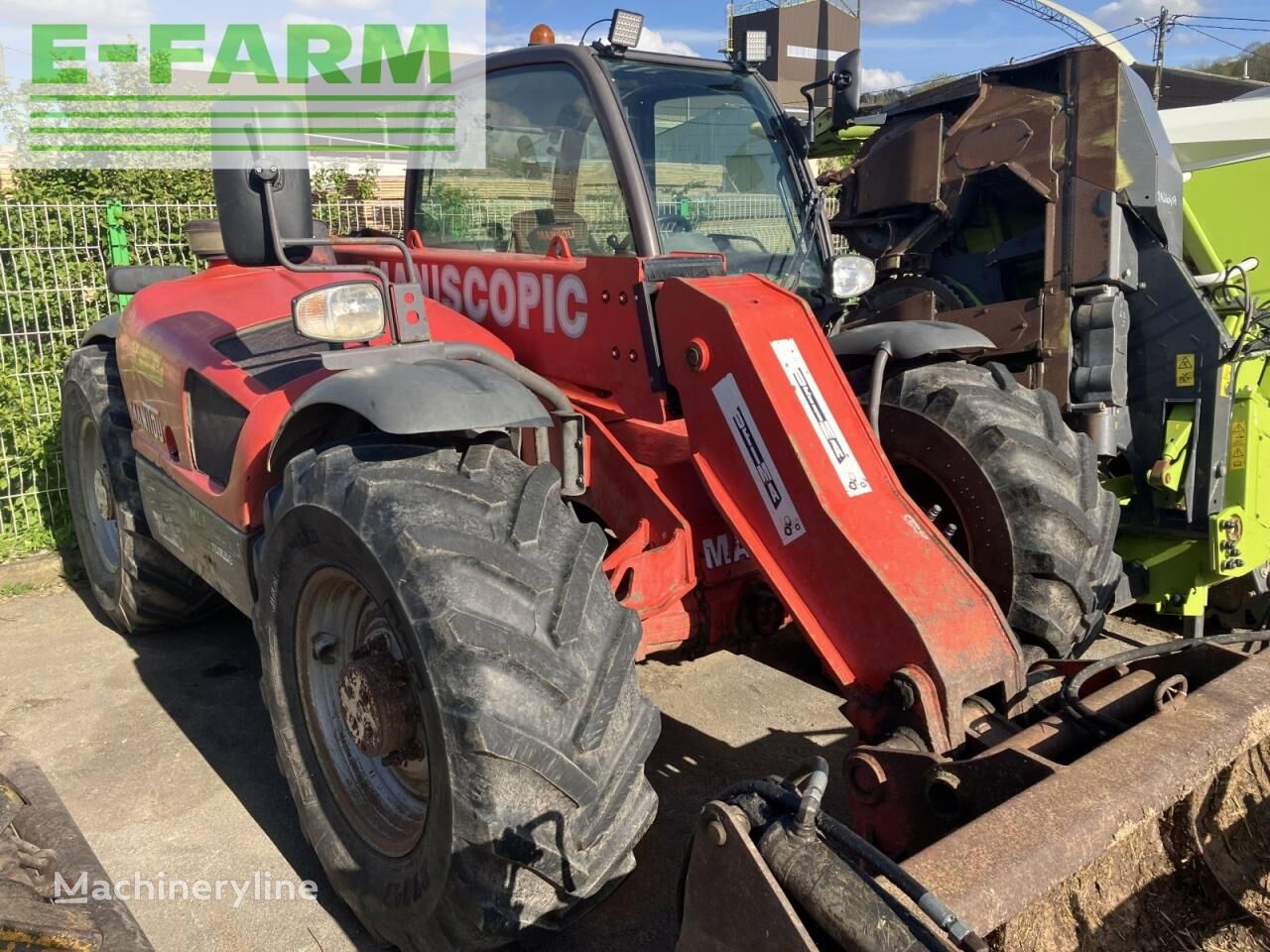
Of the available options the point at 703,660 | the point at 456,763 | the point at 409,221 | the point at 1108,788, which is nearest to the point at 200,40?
the point at 409,221

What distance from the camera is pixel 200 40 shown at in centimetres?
797

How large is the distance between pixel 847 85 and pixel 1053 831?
2.64m

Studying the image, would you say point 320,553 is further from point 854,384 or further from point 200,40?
point 200,40

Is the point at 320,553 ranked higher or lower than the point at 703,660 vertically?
higher

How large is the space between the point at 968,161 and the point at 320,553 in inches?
152

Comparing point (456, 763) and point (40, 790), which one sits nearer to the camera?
point (456, 763)

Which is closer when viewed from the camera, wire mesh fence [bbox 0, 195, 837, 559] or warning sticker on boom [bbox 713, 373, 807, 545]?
warning sticker on boom [bbox 713, 373, 807, 545]

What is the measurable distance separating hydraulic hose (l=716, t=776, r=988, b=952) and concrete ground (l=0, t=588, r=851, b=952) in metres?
1.17

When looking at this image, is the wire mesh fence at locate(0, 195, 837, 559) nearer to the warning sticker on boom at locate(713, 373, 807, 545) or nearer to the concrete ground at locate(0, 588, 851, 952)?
the concrete ground at locate(0, 588, 851, 952)

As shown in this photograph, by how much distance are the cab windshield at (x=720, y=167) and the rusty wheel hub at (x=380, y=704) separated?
58.4 inches

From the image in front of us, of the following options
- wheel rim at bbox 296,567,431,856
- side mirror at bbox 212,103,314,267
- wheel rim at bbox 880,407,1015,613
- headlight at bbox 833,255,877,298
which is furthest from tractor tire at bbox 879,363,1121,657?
side mirror at bbox 212,103,314,267

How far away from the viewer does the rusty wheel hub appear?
2428 millimetres

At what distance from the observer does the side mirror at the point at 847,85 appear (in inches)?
140
